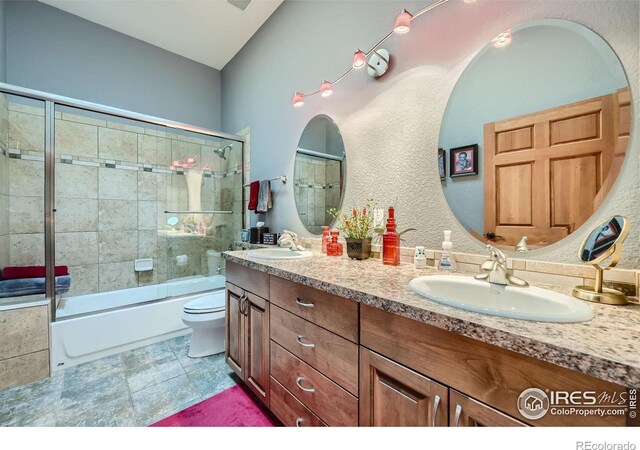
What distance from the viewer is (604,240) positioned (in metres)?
0.74

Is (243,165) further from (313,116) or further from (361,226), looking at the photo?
(361,226)

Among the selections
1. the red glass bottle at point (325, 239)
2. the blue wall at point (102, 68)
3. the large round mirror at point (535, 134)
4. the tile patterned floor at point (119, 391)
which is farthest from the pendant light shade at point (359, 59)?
the blue wall at point (102, 68)

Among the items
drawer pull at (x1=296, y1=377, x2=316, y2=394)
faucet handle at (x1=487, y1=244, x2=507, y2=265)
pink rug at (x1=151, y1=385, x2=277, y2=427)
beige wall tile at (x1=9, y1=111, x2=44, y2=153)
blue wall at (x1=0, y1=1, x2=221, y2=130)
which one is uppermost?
blue wall at (x1=0, y1=1, x2=221, y2=130)

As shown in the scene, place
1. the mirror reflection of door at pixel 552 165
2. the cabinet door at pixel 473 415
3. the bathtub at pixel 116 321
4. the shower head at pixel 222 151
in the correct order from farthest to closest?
the shower head at pixel 222 151
the bathtub at pixel 116 321
the mirror reflection of door at pixel 552 165
the cabinet door at pixel 473 415

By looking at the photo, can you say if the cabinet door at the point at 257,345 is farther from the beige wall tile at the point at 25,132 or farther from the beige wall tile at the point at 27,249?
the beige wall tile at the point at 25,132

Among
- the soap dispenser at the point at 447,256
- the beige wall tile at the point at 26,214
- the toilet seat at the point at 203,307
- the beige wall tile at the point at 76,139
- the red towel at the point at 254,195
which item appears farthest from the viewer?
the red towel at the point at 254,195

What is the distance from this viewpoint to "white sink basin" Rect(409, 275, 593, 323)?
59cm

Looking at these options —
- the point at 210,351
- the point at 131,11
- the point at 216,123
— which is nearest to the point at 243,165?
the point at 216,123

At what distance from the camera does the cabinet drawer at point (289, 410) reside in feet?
3.39

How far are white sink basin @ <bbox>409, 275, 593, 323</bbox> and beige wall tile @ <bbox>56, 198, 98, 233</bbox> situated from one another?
3032 mm

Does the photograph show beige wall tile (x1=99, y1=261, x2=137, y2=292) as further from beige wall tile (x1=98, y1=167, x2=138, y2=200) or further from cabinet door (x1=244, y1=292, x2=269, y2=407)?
cabinet door (x1=244, y1=292, x2=269, y2=407)

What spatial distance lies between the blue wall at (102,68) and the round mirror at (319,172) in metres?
1.89

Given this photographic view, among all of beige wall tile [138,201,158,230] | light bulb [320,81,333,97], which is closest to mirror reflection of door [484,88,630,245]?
light bulb [320,81,333,97]
